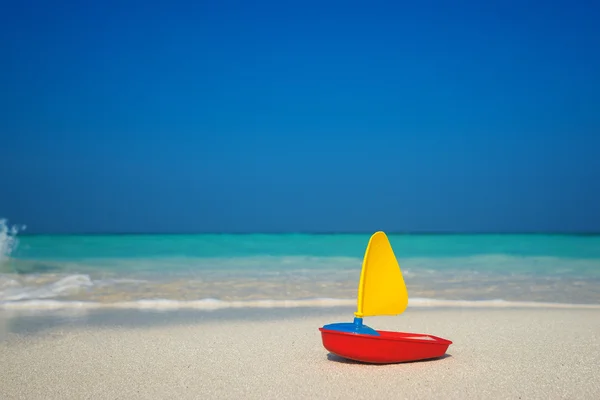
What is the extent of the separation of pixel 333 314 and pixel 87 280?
587cm

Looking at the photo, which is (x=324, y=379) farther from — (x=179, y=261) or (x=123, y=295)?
(x=179, y=261)

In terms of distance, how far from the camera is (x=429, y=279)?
42.9ft

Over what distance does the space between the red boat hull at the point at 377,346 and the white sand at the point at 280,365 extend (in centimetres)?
9

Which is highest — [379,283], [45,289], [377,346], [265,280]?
[379,283]

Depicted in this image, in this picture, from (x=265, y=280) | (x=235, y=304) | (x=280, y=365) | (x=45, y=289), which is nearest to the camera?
(x=280, y=365)

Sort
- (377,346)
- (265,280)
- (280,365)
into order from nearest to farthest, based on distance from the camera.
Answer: (377,346) < (280,365) < (265,280)

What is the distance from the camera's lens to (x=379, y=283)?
5000 millimetres

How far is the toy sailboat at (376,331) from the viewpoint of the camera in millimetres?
4832

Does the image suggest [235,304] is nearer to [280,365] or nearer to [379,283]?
[280,365]

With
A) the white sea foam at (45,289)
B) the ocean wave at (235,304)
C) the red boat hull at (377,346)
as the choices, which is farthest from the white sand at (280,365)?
the white sea foam at (45,289)

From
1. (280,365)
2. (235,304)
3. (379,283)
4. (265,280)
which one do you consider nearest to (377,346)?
(379,283)

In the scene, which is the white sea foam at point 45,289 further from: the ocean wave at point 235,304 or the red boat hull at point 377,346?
the red boat hull at point 377,346

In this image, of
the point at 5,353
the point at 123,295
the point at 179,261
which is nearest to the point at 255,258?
the point at 179,261

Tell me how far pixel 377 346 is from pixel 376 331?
0.50 ft
